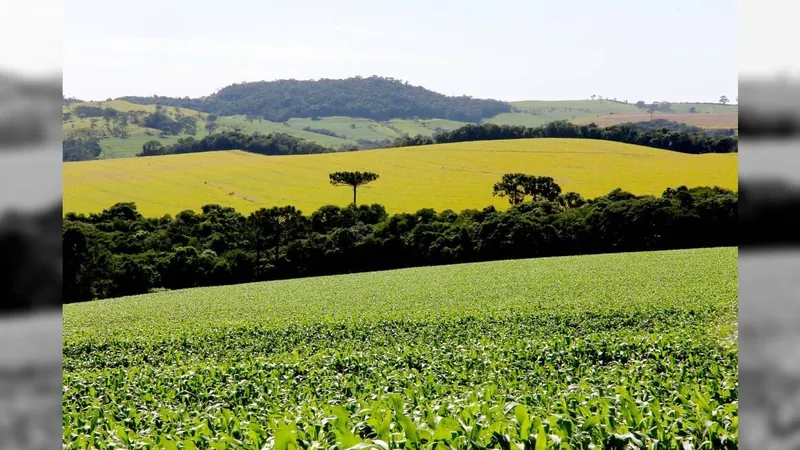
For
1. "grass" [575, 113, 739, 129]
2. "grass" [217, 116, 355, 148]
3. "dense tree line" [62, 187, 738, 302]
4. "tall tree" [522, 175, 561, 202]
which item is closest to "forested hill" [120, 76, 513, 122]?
"grass" [217, 116, 355, 148]

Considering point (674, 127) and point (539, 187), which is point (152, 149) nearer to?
point (539, 187)

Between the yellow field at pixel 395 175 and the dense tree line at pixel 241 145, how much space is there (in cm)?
545

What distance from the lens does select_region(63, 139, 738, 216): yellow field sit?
70.9 metres

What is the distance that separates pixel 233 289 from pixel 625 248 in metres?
25.4

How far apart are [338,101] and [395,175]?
2365 inches

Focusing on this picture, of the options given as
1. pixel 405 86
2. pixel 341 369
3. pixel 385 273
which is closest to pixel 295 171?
pixel 385 273

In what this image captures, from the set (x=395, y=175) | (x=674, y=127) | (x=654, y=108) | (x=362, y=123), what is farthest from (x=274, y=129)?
(x=674, y=127)

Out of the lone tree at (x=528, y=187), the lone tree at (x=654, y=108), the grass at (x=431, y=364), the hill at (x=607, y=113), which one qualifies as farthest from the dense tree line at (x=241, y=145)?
the grass at (x=431, y=364)

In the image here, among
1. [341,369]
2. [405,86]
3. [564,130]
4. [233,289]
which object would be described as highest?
[405,86]

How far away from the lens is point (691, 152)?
265 feet

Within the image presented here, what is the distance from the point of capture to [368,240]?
51844 mm

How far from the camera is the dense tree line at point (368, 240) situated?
47094mm

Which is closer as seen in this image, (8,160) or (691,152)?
(8,160)

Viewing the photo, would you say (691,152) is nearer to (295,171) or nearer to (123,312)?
(295,171)
